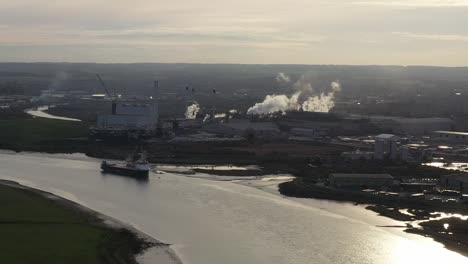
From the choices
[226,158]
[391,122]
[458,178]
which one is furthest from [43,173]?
[391,122]

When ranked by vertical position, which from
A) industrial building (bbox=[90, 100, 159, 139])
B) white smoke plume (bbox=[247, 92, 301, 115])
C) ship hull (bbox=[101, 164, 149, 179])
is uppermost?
white smoke plume (bbox=[247, 92, 301, 115])

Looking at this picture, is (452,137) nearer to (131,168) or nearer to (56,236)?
(131,168)

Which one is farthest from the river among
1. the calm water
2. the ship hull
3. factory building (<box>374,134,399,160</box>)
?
the calm water

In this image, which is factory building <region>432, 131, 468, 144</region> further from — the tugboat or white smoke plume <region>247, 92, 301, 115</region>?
the tugboat

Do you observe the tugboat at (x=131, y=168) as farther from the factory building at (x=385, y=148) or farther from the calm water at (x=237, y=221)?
the factory building at (x=385, y=148)

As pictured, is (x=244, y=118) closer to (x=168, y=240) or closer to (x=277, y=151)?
(x=277, y=151)

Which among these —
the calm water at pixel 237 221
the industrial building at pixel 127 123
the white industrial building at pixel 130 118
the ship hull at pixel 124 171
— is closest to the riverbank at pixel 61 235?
the calm water at pixel 237 221
